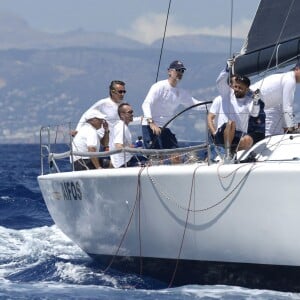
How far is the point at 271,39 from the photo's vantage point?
1191 cm

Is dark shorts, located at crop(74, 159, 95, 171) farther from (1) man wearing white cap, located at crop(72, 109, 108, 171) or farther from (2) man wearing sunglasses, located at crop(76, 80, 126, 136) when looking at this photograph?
(2) man wearing sunglasses, located at crop(76, 80, 126, 136)

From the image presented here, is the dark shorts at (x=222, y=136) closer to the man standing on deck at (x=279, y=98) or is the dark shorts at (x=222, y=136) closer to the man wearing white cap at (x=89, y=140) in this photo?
the man standing on deck at (x=279, y=98)

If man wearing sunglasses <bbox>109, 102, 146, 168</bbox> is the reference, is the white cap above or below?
above

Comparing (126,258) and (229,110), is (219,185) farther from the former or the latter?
(126,258)

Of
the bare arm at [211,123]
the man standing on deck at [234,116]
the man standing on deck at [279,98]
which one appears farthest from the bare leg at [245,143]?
the man standing on deck at [279,98]

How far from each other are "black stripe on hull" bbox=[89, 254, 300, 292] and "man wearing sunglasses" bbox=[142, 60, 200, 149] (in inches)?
49.7

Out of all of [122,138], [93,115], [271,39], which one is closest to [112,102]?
[93,115]

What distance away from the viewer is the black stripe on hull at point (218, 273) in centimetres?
1027

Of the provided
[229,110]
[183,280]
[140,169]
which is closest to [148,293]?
[183,280]

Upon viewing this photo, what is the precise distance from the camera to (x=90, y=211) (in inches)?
478

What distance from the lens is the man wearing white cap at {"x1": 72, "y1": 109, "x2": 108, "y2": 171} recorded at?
1273 cm

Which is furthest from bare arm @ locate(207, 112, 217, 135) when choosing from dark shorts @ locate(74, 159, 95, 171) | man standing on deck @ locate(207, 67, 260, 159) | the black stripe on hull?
dark shorts @ locate(74, 159, 95, 171)

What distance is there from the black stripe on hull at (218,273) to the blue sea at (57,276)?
68 mm

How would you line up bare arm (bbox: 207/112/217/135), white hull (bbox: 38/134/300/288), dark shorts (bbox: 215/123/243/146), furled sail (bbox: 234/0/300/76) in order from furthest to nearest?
furled sail (bbox: 234/0/300/76) → bare arm (bbox: 207/112/217/135) → dark shorts (bbox: 215/123/243/146) → white hull (bbox: 38/134/300/288)
